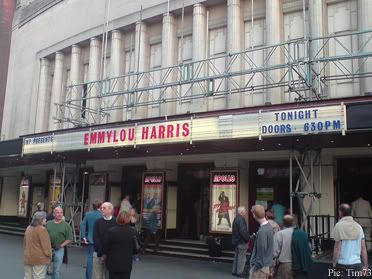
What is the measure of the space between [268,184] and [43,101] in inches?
607

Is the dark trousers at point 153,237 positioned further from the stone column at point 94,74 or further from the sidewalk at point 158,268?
the stone column at point 94,74

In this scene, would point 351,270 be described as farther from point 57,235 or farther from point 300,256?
point 57,235

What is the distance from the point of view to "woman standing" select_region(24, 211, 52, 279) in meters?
7.63

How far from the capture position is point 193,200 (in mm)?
18094

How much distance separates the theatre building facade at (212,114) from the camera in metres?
12.3

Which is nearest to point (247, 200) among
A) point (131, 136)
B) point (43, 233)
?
point (131, 136)

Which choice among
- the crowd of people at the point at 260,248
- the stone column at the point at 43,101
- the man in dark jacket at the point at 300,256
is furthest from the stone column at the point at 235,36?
the stone column at the point at 43,101

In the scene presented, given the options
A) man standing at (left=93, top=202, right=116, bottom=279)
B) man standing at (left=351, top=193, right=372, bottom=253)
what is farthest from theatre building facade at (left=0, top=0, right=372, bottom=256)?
man standing at (left=93, top=202, right=116, bottom=279)

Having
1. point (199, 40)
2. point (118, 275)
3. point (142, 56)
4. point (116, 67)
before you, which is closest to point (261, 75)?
point (199, 40)

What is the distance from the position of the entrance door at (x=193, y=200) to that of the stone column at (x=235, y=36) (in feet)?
9.32

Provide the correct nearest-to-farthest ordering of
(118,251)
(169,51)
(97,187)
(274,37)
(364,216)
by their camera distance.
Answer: (118,251), (364,216), (274,37), (169,51), (97,187)

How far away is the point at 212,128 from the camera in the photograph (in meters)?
12.2

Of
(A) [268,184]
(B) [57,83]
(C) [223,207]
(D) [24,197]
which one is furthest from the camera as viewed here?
(D) [24,197]

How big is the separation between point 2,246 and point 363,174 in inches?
548
